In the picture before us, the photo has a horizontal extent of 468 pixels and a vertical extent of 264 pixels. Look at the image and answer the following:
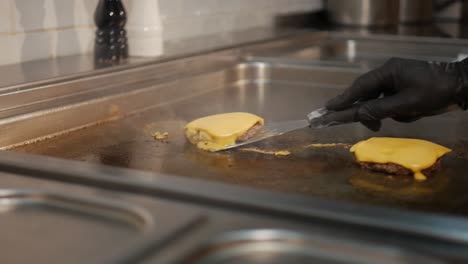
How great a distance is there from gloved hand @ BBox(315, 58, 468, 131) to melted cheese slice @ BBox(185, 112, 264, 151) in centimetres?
11

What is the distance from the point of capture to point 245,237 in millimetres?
529

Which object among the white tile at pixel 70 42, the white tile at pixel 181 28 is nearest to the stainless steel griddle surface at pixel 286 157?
the white tile at pixel 70 42

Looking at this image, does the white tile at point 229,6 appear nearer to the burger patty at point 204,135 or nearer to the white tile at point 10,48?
the white tile at point 10,48

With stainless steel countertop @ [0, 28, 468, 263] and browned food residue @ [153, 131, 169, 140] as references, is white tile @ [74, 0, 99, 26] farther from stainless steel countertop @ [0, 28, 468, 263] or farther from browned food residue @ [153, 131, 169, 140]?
browned food residue @ [153, 131, 169, 140]

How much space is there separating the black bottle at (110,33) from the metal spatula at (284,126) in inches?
16.5

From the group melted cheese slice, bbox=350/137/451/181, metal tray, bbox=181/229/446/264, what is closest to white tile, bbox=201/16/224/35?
melted cheese slice, bbox=350/137/451/181

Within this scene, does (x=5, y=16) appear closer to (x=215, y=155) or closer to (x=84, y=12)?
(x=84, y=12)

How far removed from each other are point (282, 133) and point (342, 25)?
140 centimetres

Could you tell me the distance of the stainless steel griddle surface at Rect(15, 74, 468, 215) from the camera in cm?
72

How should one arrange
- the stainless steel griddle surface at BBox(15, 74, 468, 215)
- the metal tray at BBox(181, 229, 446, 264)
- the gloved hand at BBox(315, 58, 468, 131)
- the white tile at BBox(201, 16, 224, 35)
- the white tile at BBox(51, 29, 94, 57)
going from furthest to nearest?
the white tile at BBox(201, 16, 224, 35) < the white tile at BBox(51, 29, 94, 57) < the gloved hand at BBox(315, 58, 468, 131) < the stainless steel griddle surface at BBox(15, 74, 468, 215) < the metal tray at BBox(181, 229, 446, 264)

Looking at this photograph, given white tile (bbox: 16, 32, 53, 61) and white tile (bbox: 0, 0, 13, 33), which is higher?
white tile (bbox: 0, 0, 13, 33)

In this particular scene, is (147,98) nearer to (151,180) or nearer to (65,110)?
(65,110)

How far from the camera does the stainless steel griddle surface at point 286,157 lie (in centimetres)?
72

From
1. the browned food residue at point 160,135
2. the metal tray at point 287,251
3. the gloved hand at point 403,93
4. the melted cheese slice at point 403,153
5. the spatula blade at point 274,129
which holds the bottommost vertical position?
the browned food residue at point 160,135
